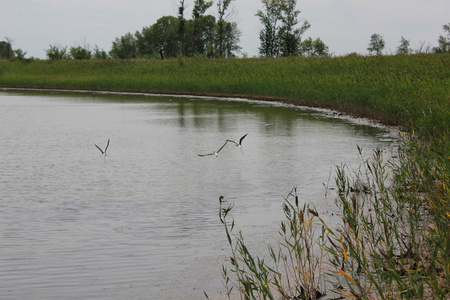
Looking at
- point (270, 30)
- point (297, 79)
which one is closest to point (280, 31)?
point (270, 30)

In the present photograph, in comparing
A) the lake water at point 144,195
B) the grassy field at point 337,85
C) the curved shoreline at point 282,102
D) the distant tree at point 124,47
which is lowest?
the lake water at point 144,195

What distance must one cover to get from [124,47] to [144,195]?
82673 millimetres

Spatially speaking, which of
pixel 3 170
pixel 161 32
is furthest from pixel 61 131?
pixel 161 32

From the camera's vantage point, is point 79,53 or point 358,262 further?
point 79,53

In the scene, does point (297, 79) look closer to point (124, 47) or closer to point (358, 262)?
point (358, 262)

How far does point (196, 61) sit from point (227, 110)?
23167mm

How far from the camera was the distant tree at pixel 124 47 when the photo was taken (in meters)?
86.2

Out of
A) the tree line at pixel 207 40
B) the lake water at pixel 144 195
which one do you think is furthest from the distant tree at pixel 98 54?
the lake water at pixel 144 195

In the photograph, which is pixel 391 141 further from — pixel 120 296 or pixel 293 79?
pixel 293 79

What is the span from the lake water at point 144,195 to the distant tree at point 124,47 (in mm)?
62317

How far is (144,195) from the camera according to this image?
8.27 meters

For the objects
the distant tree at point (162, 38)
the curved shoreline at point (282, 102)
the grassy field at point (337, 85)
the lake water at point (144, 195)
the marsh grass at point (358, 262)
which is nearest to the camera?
the marsh grass at point (358, 262)

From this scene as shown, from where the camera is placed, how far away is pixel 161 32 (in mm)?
105312

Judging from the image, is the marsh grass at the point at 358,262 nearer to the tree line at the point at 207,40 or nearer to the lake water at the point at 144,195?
the lake water at the point at 144,195
